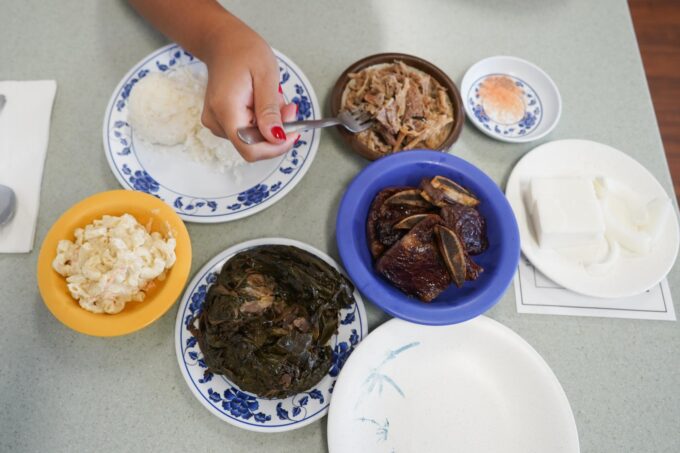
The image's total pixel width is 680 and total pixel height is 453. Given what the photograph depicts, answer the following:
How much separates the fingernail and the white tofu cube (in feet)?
2.73

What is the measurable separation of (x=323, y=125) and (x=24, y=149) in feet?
3.56

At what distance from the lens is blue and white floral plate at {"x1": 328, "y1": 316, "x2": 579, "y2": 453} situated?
118cm

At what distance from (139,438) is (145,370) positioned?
184mm

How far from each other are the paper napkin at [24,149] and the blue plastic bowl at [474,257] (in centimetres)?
105

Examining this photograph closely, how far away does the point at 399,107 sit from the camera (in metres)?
1.44

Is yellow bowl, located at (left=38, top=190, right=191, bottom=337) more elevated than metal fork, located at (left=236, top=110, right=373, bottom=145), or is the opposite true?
metal fork, located at (left=236, top=110, right=373, bottom=145)

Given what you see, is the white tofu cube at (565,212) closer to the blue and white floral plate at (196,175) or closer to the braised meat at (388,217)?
the braised meat at (388,217)

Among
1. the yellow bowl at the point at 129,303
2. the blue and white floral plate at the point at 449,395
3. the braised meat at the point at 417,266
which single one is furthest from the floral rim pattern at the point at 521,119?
the yellow bowl at the point at 129,303

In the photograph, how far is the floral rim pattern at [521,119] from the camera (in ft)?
5.21

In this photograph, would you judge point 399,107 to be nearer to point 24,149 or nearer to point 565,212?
point 565,212

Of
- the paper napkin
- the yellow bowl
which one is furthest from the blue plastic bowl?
the paper napkin

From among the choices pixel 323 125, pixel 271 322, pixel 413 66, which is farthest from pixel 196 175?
pixel 413 66

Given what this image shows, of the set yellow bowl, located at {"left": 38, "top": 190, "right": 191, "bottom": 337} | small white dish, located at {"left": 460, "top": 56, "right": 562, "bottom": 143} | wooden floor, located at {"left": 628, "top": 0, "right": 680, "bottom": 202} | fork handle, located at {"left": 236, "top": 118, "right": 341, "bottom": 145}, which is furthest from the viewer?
wooden floor, located at {"left": 628, "top": 0, "right": 680, "bottom": 202}

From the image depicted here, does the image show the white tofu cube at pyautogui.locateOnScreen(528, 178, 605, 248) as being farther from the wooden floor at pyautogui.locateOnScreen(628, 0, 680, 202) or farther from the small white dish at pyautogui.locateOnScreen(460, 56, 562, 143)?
the wooden floor at pyautogui.locateOnScreen(628, 0, 680, 202)
